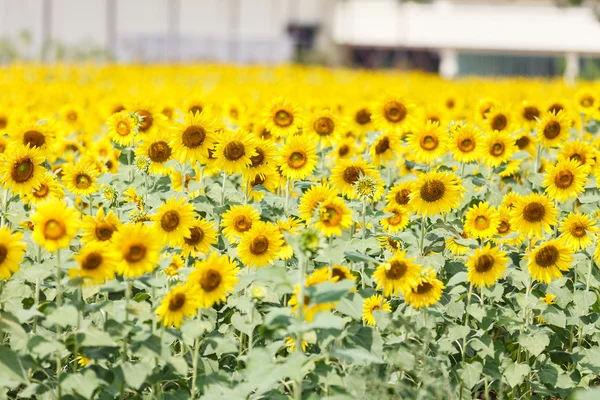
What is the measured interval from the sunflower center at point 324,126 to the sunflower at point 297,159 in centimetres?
52

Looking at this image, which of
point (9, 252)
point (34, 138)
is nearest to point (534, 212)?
point (9, 252)

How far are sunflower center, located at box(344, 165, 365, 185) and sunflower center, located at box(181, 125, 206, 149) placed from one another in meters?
0.61

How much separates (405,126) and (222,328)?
164 cm

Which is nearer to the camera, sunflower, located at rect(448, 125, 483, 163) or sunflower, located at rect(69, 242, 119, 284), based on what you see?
sunflower, located at rect(69, 242, 119, 284)

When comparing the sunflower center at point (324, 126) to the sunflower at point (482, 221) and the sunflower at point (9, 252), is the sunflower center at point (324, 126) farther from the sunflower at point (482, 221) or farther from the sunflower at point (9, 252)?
the sunflower at point (9, 252)

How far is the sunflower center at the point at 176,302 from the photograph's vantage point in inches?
108

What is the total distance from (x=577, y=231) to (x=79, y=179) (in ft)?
6.79

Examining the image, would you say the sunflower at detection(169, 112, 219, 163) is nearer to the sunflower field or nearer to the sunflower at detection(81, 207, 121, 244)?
the sunflower field

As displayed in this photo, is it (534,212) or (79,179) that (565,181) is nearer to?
(534,212)

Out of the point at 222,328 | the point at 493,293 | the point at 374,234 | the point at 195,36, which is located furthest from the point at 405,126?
the point at 195,36

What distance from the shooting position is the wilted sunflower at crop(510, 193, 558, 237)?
11.3 ft

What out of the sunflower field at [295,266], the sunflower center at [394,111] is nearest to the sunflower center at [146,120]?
the sunflower field at [295,266]

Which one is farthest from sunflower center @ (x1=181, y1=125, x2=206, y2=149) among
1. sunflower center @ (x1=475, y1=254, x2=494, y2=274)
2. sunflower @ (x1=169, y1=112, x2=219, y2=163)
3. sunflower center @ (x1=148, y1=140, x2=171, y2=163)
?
sunflower center @ (x1=475, y1=254, x2=494, y2=274)

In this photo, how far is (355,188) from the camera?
3.44 meters
